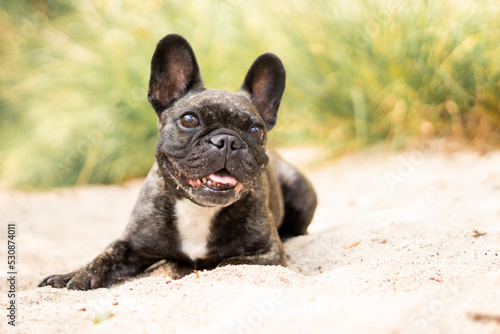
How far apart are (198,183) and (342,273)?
3.04ft

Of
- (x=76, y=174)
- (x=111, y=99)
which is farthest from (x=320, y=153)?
(x=76, y=174)

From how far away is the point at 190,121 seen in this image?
2.93 meters

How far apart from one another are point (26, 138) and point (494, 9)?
790 cm

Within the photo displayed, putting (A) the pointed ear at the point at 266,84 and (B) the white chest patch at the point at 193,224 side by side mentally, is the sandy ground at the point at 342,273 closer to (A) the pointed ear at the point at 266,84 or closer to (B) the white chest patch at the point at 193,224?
(B) the white chest patch at the point at 193,224

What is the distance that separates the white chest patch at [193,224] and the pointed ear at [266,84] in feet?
2.78

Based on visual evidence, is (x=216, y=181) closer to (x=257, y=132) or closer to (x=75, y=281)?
(x=257, y=132)

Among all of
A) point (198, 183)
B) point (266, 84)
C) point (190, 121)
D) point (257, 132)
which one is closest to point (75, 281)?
point (198, 183)

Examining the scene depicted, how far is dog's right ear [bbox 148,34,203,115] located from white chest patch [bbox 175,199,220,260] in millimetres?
688

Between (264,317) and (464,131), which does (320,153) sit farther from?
(264,317)

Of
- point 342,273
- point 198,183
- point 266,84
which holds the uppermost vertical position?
point 266,84

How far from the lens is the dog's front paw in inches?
112

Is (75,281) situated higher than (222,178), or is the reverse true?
(222,178)

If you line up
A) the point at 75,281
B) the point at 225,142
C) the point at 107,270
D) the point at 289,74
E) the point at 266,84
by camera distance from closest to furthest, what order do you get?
1. the point at 225,142
2. the point at 75,281
3. the point at 107,270
4. the point at 266,84
5. the point at 289,74

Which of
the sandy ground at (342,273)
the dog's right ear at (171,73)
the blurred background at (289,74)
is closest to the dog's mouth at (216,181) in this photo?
the sandy ground at (342,273)
